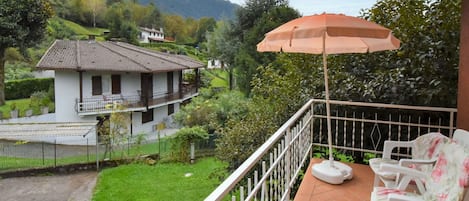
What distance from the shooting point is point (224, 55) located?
53.1 feet

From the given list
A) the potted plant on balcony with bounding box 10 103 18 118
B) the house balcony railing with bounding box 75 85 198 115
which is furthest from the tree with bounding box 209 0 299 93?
the potted plant on balcony with bounding box 10 103 18 118

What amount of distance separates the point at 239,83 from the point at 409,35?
10.7 metres

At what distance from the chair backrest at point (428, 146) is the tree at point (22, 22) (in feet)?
41.7

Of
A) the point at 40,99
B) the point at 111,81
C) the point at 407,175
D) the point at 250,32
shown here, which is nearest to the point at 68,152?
the point at 111,81

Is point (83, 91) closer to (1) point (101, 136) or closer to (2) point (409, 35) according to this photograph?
(1) point (101, 136)

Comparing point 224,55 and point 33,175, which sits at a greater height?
point 224,55

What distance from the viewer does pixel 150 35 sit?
18203mm

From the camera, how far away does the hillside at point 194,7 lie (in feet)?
66.0

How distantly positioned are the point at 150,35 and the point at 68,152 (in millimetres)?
8309

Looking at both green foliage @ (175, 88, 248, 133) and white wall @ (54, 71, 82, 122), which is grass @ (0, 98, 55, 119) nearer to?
white wall @ (54, 71, 82, 122)

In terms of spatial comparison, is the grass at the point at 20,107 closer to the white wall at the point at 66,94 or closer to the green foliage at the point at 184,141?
the white wall at the point at 66,94

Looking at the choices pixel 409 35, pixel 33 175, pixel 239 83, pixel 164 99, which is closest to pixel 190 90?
pixel 164 99

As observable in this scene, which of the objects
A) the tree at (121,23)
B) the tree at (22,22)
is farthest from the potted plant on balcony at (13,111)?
the tree at (121,23)

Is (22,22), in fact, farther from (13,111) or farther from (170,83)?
(170,83)
